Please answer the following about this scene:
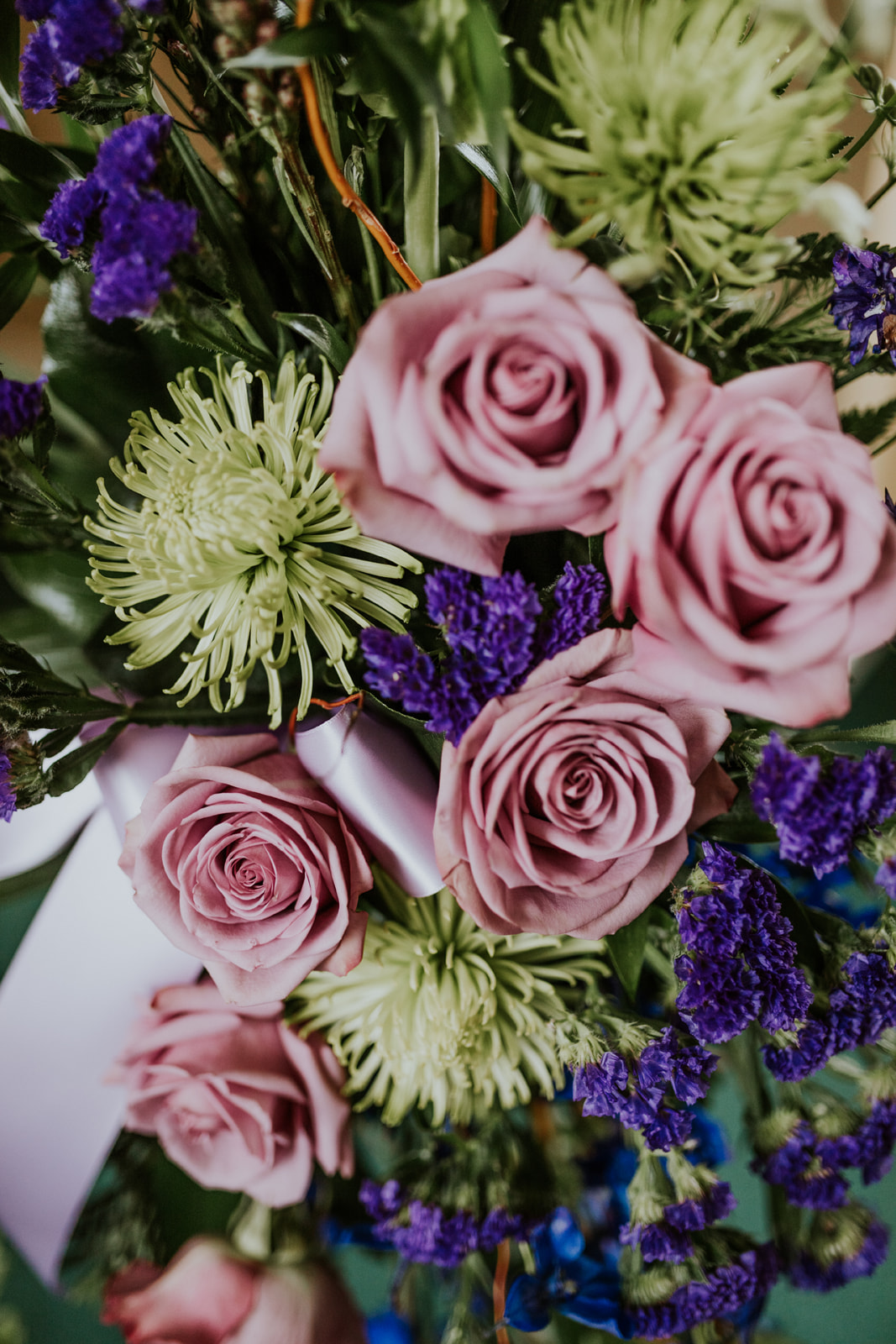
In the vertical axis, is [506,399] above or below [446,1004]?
above

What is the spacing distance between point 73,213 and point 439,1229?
0.56 metres

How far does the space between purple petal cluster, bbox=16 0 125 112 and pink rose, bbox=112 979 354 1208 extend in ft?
1.53

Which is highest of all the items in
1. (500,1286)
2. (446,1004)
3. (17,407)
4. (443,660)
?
(17,407)

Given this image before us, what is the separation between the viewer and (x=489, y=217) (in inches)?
15.6

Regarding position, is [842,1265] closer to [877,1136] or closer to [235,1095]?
[877,1136]

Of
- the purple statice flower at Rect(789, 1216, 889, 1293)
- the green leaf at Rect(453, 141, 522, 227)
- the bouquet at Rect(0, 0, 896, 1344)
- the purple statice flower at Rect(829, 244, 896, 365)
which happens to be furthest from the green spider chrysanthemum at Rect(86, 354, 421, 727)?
the purple statice flower at Rect(789, 1216, 889, 1293)

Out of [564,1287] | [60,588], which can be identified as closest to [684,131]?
[60,588]

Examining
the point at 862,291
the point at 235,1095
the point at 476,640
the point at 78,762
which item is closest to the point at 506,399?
the point at 476,640

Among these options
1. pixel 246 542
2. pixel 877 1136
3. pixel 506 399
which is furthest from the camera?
pixel 877 1136

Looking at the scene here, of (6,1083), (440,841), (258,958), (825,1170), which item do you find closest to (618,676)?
(440,841)

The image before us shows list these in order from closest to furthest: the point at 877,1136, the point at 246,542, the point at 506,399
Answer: the point at 506,399 → the point at 246,542 → the point at 877,1136

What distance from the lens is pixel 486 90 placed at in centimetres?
30

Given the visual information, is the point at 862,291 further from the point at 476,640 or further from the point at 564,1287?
the point at 564,1287

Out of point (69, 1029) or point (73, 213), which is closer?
point (73, 213)
